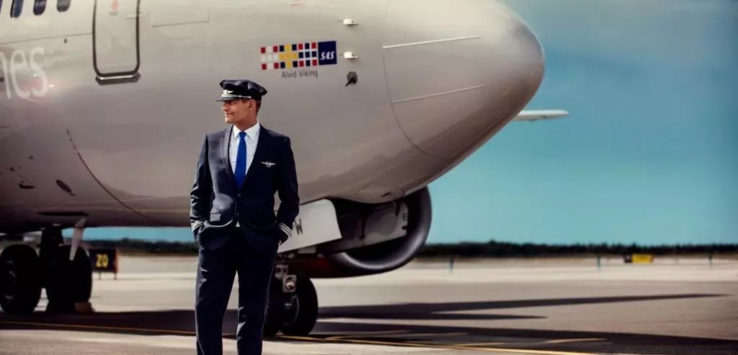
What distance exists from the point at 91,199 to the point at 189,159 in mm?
1669

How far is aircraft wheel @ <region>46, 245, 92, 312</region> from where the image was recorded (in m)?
17.3

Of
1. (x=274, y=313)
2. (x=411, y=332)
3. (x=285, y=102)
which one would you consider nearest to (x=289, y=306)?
(x=274, y=313)

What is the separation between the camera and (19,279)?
17.1 metres

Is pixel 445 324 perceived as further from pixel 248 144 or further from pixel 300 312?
pixel 248 144

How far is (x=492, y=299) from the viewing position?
22922mm

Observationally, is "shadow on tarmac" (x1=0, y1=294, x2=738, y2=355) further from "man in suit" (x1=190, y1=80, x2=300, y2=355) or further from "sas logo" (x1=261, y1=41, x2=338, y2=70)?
"man in suit" (x1=190, y1=80, x2=300, y2=355)

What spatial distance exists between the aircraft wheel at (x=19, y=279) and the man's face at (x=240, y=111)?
9800 mm

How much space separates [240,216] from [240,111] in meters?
0.57

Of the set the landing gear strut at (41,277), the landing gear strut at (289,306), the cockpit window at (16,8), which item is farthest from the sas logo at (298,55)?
the landing gear strut at (41,277)

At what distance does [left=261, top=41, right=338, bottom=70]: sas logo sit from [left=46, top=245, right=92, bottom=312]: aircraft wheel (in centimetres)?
581

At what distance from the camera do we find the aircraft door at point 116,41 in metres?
13.1

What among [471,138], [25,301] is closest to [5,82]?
[25,301]

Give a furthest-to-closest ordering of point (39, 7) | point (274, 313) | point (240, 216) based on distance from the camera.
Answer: point (39, 7), point (274, 313), point (240, 216)

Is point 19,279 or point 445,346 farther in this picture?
point 19,279
